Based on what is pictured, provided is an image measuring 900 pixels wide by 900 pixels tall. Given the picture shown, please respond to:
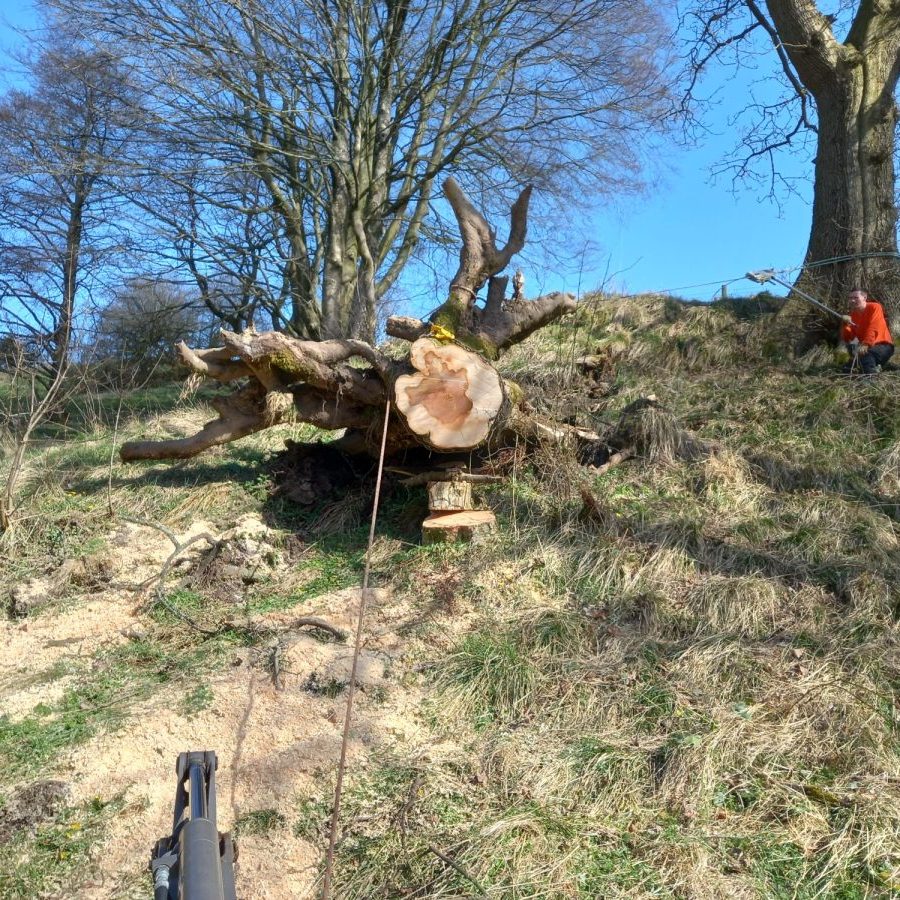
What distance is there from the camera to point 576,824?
11.5 feet

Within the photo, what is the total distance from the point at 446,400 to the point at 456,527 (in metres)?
0.86

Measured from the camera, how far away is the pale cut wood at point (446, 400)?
17.9ft

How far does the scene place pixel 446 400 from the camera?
550 centimetres

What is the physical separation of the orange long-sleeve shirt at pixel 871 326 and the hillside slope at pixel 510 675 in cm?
91

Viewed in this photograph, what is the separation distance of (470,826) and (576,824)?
45 centimetres

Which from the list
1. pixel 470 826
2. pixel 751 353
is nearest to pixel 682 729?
pixel 470 826

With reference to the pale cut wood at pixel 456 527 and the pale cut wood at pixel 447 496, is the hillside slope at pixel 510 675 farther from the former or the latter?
the pale cut wood at pixel 447 496

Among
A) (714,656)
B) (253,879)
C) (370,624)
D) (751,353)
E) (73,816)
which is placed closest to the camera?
(253,879)

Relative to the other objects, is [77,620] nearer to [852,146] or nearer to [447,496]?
[447,496]

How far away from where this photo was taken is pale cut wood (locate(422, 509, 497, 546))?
18.2 feet

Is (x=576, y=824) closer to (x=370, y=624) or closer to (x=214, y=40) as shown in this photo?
(x=370, y=624)

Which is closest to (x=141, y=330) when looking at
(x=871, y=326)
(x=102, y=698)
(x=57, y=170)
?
(x=57, y=170)

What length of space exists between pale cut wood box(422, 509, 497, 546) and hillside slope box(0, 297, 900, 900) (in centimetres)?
14

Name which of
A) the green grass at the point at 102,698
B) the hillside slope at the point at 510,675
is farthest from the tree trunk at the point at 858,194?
the green grass at the point at 102,698
